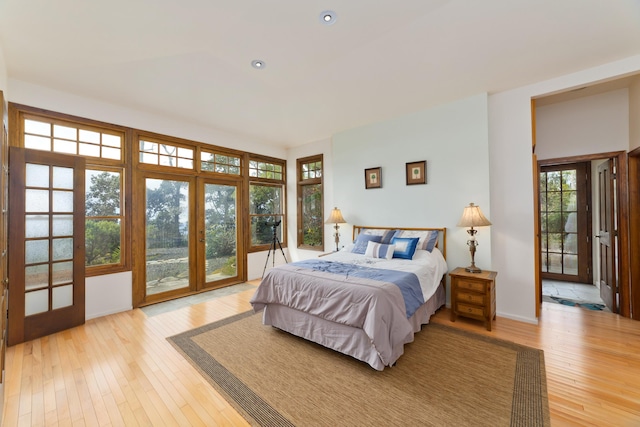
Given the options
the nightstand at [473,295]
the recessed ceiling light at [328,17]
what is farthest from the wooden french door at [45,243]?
the nightstand at [473,295]

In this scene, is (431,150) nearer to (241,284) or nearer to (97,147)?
(241,284)

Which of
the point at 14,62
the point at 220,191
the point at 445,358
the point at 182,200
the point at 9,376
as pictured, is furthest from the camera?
the point at 220,191

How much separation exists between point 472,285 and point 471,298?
15 cm

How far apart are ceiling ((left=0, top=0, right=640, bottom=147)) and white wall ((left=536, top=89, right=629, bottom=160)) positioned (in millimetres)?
870

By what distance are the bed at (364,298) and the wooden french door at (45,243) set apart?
2259 millimetres

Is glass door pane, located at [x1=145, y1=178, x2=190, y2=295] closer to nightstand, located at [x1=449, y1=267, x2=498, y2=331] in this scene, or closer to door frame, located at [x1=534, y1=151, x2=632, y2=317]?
nightstand, located at [x1=449, y1=267, x2=498, y2=331]

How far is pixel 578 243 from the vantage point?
14.9 feet

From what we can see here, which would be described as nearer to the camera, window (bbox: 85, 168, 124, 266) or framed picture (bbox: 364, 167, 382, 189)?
window (bbox: 85, 168, 124, 266)

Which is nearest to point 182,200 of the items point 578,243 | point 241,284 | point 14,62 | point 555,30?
point 241,284

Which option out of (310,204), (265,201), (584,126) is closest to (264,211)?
(265,201)

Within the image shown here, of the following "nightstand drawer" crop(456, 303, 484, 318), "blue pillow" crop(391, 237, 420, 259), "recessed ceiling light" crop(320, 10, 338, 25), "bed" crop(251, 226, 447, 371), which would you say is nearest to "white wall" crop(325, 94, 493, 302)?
"bed" crop(251, 226, 447, 371)

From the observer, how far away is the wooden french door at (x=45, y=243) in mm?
2717

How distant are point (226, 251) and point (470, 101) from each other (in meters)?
4.57

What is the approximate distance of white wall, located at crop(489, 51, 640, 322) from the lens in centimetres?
313
